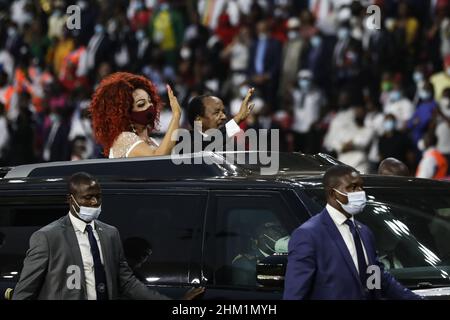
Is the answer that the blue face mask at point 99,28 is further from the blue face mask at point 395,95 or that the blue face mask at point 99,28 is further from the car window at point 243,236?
the car window at point 243,236

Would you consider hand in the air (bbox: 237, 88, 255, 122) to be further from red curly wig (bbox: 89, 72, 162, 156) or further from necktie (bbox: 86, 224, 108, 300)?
necktie (bbox: 86, 224, 108, 300)

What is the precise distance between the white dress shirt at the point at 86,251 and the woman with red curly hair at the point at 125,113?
6.23ft

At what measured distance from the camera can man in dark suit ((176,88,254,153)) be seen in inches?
339

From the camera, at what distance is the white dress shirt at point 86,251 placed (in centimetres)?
659

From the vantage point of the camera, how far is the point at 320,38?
18906mm

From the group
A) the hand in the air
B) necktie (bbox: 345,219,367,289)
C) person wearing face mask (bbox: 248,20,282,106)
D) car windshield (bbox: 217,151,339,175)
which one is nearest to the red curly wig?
the hand in the air

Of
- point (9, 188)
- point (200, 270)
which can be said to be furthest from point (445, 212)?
point (9, 188)

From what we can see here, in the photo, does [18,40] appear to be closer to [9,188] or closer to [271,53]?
[271,53]

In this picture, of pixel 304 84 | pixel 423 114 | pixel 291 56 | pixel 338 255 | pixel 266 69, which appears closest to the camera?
pixel 338 255

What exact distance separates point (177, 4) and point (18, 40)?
4316mm

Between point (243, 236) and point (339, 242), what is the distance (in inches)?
33.1

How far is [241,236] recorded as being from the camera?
6785 millimetres

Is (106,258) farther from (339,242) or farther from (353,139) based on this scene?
(353,139)

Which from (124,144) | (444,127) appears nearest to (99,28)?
(444,127)
